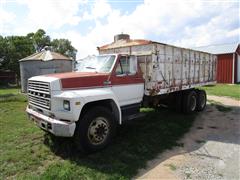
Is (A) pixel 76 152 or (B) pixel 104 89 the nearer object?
(A) pixel 76 152

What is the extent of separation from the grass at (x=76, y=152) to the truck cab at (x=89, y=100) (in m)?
0.47

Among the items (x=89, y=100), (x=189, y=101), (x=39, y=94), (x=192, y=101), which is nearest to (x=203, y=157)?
(x=89, y=100)

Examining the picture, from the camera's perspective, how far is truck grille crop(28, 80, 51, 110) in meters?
5.44

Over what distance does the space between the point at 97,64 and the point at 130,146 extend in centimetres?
238

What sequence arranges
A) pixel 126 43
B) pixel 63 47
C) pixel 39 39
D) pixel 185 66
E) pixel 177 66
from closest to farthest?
pixel 126 43
pixel 177 66
pixel 185 66
pixel 39 39
pixel 63 47

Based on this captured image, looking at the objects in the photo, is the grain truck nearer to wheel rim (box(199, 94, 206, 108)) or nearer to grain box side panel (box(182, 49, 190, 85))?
grain box side panel (box(182, 49, 190, 85))

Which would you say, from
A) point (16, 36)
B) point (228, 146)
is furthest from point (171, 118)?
point (16, 36)

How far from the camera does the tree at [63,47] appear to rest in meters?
54.9

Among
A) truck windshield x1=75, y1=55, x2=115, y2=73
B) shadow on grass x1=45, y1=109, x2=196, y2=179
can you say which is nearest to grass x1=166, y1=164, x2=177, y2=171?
shadow on grass x1=45, y1=109, x2=196, y2=179

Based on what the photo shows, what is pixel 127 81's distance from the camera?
21.6ft

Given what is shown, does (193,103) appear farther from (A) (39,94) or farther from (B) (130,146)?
(A) (39,94)

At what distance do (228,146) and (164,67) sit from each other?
10.1 feet

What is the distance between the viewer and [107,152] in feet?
18.6

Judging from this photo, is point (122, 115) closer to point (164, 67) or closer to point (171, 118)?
point (164, 67)
